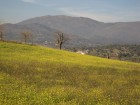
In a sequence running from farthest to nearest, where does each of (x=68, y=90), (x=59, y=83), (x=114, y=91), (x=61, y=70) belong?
(x=61, y=70), (x=59, y=83), (x=114, y=91), (x=68, y=90)

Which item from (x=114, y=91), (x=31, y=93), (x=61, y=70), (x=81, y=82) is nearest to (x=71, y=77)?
(x=81, y=82)

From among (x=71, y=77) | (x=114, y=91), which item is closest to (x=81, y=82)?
(x=71, y=77)

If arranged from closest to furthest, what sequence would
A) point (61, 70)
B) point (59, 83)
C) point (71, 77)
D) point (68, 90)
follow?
point (68, 90) → point (59, 83) → point (71, 77) → point (61, 70)

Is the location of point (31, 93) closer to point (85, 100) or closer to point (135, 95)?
point (85, 100)

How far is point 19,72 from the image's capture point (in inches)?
1414

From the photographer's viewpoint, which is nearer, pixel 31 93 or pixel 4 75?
pixel 31 93

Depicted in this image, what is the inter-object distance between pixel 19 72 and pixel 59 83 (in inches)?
242

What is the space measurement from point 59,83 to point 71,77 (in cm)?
513

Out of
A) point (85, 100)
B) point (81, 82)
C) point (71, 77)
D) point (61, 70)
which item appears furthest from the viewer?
point (61, 70)

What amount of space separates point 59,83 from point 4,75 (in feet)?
20.2

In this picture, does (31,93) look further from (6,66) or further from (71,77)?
(6,66)

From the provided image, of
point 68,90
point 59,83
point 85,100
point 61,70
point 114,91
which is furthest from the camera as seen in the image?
point 61,70

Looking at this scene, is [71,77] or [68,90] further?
[71,77]

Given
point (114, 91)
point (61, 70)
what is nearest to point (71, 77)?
point (61, 70)
